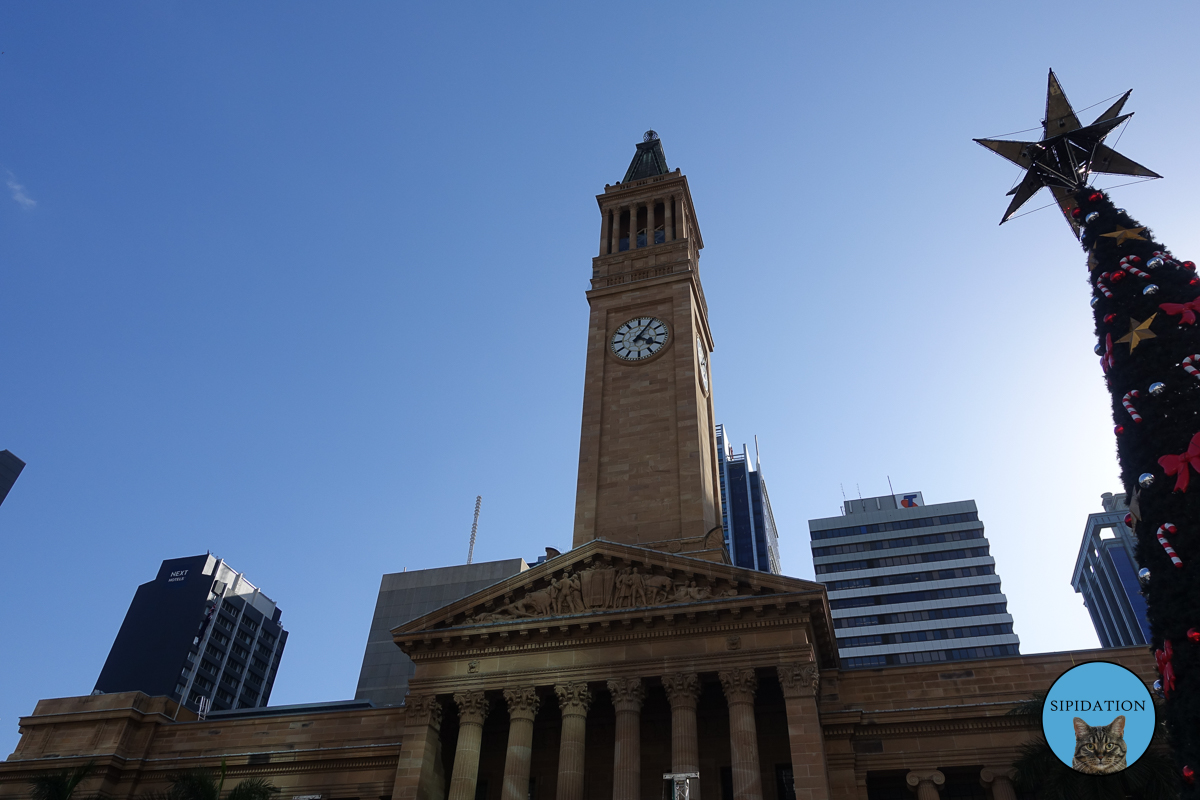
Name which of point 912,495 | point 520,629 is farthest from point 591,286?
point 912,495

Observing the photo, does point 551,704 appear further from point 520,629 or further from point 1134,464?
point 1134,464

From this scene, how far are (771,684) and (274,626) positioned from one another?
135 m

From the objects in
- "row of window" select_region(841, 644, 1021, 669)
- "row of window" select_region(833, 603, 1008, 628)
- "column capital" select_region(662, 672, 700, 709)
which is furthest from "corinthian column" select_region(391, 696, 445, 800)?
"row of window" select_region(833, 603, 1008, 628)

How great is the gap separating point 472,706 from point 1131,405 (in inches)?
928

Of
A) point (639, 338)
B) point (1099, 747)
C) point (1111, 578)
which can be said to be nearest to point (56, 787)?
point (1099, 747)

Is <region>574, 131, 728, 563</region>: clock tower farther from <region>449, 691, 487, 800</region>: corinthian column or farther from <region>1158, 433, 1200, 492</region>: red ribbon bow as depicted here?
<region>1158, 433, 1200, 492</region>: red ribbon bow

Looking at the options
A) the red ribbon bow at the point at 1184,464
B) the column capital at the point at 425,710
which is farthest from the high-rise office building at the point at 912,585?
the red ribbon bow at the point at 1184,464

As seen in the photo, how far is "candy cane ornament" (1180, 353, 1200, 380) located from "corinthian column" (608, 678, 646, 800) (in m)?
19.4

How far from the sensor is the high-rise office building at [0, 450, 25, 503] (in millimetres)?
149875

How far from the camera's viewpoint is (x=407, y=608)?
8544cm

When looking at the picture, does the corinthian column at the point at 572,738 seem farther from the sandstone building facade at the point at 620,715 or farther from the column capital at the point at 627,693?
the column capital at the point at 627,693

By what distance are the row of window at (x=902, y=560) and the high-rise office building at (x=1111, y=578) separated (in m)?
53.8

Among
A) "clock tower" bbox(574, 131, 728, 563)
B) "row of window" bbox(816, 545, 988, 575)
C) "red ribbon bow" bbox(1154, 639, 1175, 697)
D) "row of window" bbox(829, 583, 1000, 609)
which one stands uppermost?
"row of window" bbox(816, 545, 988, 575)

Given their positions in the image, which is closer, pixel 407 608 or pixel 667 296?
pixel 667 296
